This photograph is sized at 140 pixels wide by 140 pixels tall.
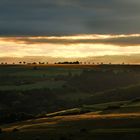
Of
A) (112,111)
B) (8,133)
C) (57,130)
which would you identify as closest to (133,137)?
(57,130)

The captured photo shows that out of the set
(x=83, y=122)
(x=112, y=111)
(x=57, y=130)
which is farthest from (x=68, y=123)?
(x=112, y=111)

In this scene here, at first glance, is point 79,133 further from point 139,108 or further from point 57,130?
point 139,108

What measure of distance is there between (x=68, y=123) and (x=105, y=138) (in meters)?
20.5

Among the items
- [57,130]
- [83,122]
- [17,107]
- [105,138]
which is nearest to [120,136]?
[105,138]

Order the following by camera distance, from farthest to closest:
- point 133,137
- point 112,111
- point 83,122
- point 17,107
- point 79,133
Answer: point 17,107 < point 112,111 < point 83,122 < point 79,133 < point 133,137

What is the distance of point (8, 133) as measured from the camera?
287 ft

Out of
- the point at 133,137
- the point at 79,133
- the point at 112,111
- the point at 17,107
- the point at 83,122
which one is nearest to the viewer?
the point at 133,137

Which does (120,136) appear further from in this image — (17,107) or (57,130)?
(17,107)

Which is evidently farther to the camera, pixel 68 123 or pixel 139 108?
pixel 139 108

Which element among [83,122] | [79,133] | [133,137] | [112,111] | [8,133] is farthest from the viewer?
[112,111]

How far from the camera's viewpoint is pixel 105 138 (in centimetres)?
7631

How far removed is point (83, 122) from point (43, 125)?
23.4ft

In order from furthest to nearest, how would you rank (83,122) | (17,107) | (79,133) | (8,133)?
(17,107)
(83,122)
(8,133)
(79,133)

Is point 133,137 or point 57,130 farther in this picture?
point 57,130
